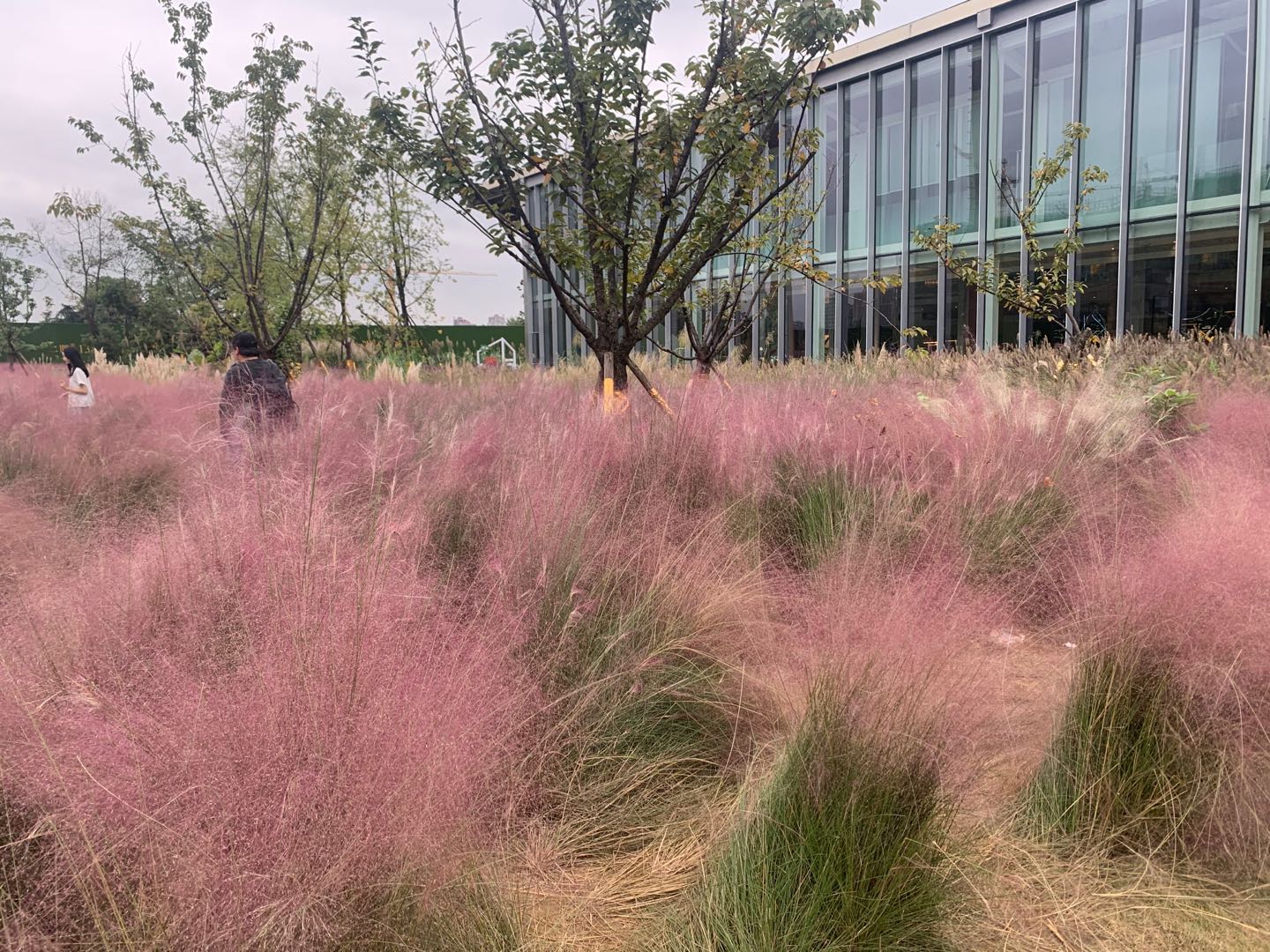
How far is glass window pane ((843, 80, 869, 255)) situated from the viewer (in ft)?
58.9

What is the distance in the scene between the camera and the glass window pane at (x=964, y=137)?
15.9 m

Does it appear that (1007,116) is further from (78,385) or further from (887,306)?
(78,385)

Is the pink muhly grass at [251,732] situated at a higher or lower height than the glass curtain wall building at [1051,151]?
lower

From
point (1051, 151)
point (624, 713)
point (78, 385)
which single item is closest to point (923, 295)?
point (1051, 151)

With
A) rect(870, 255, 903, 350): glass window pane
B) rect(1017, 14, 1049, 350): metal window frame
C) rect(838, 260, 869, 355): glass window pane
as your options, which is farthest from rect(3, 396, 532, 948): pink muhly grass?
rect(838, 260, 869, 355): glass window pane

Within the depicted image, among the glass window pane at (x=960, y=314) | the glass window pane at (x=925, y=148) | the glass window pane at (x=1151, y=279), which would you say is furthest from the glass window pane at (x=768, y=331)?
the glass window pane at (x=1151, y=279)

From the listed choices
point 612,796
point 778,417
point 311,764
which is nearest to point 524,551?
point 612,796

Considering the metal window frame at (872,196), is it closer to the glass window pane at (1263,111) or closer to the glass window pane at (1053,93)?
the glass window pane at (1053,93)

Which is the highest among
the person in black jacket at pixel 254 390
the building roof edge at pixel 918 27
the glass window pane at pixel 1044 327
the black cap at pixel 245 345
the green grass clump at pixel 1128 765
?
the building roof edge at pixel 918 27

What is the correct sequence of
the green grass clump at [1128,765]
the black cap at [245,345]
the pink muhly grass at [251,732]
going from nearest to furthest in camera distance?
1. the pink muhly grass at [251,732]
2. the green grass clump at [1128,765]
3. the black cap at [245,345]

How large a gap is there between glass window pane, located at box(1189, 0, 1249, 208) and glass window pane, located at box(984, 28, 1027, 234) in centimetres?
276

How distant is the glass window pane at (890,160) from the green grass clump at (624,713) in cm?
1641

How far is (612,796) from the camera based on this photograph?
2318mm

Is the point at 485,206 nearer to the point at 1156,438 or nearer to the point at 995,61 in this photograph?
the point at 1156,438
